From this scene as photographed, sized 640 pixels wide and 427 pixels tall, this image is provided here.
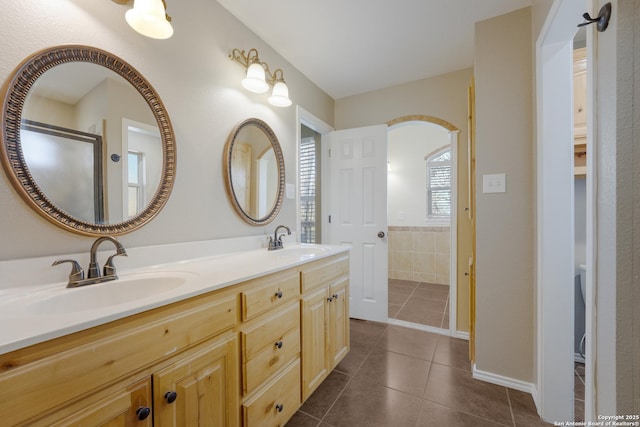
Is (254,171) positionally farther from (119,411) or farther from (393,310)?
(393,310)

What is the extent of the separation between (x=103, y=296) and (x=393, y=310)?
275 cm

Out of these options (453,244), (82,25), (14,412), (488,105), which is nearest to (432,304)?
(453,244)

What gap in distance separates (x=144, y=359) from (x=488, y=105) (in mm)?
2263

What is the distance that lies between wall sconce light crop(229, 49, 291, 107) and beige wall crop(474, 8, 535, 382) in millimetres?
1415

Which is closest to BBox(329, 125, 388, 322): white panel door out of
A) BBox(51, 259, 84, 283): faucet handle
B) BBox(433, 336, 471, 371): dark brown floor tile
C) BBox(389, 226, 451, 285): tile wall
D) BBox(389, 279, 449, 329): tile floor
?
BBox(389, 279, 449, 329): tile floor

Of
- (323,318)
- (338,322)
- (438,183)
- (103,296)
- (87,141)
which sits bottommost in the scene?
(338,322)

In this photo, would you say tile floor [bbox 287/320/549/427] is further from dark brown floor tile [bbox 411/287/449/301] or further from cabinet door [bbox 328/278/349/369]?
dark brown floor tile [bbox 411/287/449/301]

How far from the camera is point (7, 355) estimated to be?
0.51 m

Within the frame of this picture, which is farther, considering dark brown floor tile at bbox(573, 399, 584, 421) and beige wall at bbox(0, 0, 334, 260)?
dark brown floor tile at bbox(573, 399, 584, 421)

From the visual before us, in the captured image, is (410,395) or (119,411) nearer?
(119,411)

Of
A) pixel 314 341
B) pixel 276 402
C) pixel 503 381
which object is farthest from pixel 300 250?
pixel 503 381

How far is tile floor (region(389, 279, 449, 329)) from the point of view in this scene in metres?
2.71

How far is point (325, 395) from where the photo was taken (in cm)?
158

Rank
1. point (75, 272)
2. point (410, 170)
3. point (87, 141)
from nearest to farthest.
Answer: point (75, 272), point (87, 141), point (410, 170)
